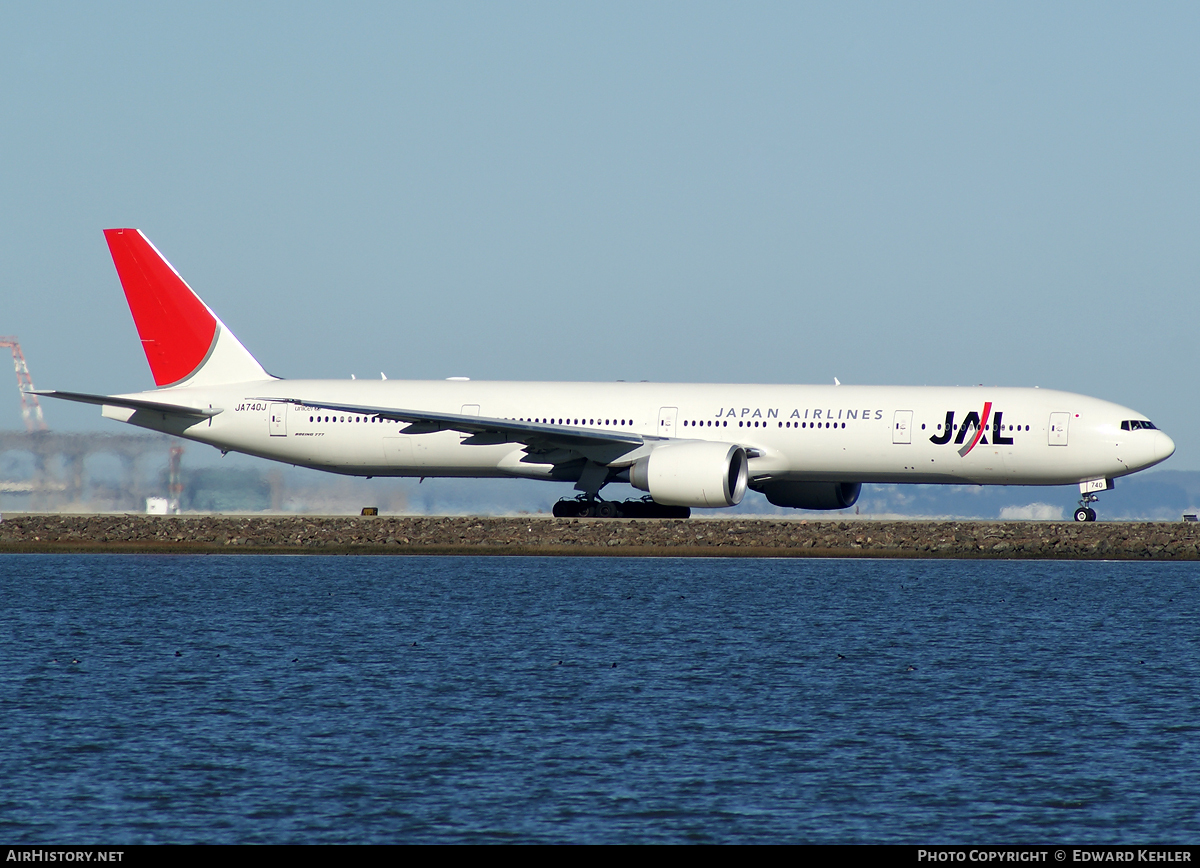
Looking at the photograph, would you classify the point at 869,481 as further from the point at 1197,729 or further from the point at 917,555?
the point at 1197,729

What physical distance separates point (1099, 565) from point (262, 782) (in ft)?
124

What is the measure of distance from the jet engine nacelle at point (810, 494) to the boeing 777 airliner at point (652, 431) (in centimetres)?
6

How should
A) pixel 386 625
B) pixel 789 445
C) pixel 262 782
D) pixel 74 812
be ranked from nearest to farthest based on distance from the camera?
1. pixel 74 812
2. pixel 262 782
3. pixel 386 625
4. pixel 789 445

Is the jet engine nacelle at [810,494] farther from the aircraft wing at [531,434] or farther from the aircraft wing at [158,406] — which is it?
the aircraft wing at [158,406]

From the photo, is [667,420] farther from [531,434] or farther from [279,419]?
[279,419]

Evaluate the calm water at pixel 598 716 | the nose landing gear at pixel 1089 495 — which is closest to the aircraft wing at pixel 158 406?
the calm water at pixel 598 716

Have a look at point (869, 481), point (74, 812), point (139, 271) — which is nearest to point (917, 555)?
point (869, 481)

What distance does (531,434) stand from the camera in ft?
133

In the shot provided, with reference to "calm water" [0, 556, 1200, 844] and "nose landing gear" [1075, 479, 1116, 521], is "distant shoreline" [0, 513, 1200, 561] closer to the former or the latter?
"nose landing gear" [1075, 479, 1116, 521]

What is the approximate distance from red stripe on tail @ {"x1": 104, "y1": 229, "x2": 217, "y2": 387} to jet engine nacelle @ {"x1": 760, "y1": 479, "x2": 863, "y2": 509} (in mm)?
18679

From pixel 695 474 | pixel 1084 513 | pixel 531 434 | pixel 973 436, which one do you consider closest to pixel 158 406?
pixel 531 434

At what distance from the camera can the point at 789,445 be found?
41.5 meters

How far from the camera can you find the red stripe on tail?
154 ft

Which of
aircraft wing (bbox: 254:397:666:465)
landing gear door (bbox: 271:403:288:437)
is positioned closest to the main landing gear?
aircraft wing (bbox: 254:397:666:465)
